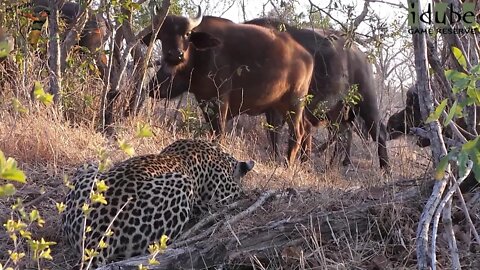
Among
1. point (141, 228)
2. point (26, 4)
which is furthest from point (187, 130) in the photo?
point (141, 228)

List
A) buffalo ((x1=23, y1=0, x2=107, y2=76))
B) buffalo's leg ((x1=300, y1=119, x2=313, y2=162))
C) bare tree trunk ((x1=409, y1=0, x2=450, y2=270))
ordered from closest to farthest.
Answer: bare tree trunk ((x1=409, y1=0, x2=450, y2=270)) → buffalo ((x1=23, y1=0, x2=107, y2=76)) → buffalo's leg ((x1=300, y1=119, x2=313, y2=162))

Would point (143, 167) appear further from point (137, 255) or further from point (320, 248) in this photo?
point (320, 248)

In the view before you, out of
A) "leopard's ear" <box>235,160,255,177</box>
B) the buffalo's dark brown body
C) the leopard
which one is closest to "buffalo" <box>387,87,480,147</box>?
the buffalo's dark brown body

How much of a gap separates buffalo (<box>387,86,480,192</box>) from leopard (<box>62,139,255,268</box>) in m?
1.62

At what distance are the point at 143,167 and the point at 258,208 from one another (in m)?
0.86

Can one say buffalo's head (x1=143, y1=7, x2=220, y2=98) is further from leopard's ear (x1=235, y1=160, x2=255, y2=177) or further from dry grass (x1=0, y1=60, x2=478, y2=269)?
leopard's ear (x1=235, y1=160, x2=255, y2=177)

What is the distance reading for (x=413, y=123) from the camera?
7504 mm

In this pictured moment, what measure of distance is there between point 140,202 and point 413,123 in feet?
10.7

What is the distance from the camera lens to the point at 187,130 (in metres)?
9.20

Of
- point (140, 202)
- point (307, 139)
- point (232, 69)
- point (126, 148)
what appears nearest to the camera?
point (126, 148)

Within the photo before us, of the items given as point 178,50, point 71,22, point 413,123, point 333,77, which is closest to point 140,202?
point 413,123

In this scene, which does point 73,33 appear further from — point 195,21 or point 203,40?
point 203,40

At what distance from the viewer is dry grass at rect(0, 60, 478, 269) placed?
478 centimetres

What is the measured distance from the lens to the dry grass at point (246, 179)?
4.78 metres
